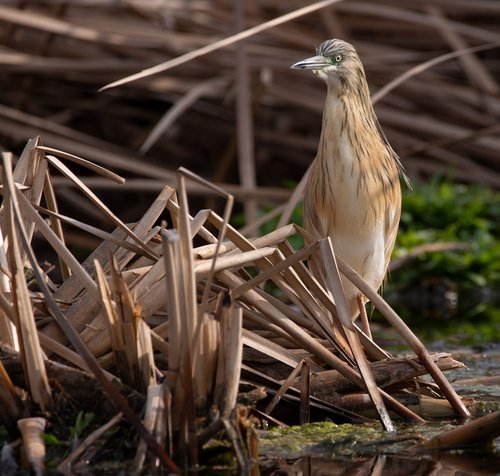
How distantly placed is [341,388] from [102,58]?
158 inches

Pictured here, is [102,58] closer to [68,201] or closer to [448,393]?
[68,201]

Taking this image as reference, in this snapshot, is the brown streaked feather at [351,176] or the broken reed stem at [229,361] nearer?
the broken reed stem at [229,361]

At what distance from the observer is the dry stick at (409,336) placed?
9.91 ft

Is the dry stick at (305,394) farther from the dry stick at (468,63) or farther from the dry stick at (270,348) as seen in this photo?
the dry stick at (468,63)

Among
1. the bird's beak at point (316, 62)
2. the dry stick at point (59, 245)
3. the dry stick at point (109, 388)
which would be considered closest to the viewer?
the dry stick at point (109, 388)

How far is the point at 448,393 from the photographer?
309 centimetres

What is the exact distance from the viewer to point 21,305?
8.55 feet

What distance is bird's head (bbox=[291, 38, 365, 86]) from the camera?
3869 mm

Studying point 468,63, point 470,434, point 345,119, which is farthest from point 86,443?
point 468,63

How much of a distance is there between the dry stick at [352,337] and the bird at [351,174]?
2.93ft

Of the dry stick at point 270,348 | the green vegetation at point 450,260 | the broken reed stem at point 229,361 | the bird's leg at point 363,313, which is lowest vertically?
the green vegetation at point 450,260

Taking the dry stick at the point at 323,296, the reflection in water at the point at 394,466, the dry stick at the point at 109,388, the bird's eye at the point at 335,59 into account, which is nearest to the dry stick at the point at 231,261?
the dry stick at the point at 323,296

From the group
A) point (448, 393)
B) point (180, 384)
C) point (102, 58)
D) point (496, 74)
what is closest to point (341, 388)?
point (448, 393)

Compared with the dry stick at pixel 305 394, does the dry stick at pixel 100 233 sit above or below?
above
